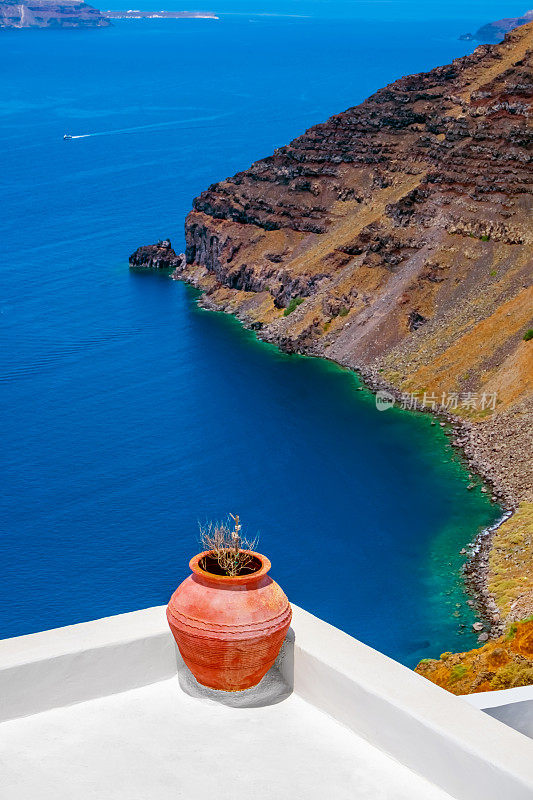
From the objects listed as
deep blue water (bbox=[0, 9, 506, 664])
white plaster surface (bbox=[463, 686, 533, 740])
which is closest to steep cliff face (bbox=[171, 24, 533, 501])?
deep blue water (bbox=[0, 9, 506, 664])

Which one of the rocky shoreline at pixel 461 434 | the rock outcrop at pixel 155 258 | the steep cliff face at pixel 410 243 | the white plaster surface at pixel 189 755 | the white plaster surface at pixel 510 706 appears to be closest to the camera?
the white plaster surface at pixel 189 755

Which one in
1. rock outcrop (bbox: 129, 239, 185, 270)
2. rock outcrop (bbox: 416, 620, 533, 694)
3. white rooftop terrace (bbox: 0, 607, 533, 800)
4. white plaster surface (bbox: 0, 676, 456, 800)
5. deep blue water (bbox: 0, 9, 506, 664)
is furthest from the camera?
rock outcrop (bbox: 129, 239, 185, 270)

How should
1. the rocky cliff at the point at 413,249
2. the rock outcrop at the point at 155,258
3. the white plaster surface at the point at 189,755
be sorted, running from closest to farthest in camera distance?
the white plaster surface at the point at 189,755 → the rocky cliff at the point at 413,249 → the rock outcrop at the point at 155,258

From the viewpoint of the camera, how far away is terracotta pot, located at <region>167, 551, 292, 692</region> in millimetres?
19188

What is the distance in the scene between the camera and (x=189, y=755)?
60.2ft

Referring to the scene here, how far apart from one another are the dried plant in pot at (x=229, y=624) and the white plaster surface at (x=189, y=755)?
0.66 m

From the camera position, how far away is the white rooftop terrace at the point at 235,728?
17359mm

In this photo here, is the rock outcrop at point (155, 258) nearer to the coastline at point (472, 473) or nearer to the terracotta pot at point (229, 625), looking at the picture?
the coastline at point (472, 473)

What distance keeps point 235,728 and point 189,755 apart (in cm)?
110

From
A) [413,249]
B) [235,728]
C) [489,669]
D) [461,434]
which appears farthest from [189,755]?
[413,249]

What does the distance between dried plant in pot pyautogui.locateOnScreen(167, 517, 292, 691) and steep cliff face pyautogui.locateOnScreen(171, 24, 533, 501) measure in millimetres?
58884

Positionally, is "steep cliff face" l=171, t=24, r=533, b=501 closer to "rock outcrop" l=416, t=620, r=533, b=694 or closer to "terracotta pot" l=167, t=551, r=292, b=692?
"rock outcrop" l=416, t=620, r=533, b=694

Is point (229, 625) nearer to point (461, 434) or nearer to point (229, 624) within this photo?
point (229, 624)

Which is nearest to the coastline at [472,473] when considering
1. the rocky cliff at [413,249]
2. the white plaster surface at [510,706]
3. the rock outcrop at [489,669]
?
the rocky cliff at [413,249]
